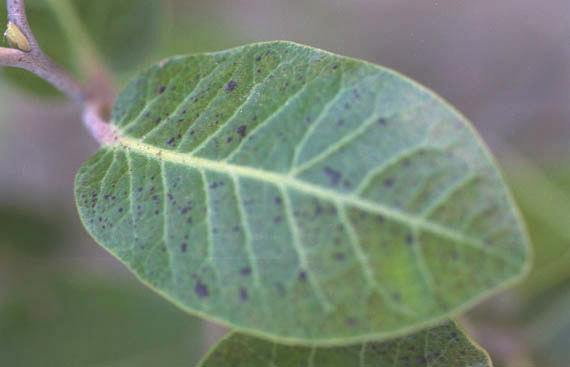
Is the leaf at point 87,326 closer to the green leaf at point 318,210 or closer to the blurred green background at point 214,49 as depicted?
the blurred green background at point 214,49

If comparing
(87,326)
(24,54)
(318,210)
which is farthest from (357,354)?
(87,326)

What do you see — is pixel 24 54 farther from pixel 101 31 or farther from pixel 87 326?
pixel 87 326

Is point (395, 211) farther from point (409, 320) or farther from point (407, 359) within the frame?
point (407, 359)

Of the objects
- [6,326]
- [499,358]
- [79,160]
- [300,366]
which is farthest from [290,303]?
[79,160]

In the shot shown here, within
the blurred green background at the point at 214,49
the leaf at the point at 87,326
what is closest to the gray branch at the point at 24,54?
the blurred green background at the point at 214,49

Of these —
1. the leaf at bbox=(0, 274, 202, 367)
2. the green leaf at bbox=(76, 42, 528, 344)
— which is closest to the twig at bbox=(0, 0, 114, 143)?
the green leaf at bbox=(76, 42, 528, 344)
